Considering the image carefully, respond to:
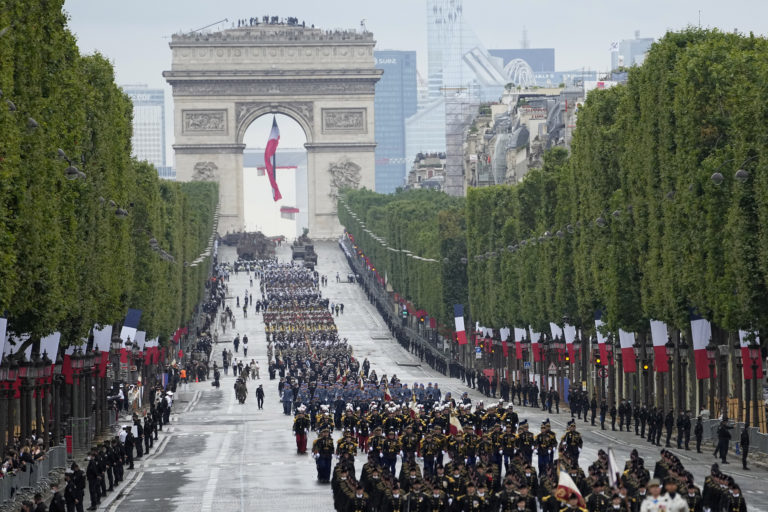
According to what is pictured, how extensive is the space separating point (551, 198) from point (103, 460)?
4648 centimetres

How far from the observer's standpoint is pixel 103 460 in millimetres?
43719

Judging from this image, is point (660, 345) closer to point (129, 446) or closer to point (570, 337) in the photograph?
point (570, 337)

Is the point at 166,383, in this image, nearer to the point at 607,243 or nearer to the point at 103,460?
the point at 607,243

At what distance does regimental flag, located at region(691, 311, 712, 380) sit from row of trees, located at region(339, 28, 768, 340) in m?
0.44

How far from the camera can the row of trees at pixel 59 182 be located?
4062 cm

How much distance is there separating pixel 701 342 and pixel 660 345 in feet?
15.6

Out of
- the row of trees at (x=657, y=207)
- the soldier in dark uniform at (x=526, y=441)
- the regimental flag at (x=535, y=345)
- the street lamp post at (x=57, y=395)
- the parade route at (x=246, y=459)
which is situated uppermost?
the row of trees at (x=657, y=207)

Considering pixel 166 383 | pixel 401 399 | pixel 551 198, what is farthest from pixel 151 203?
pixel 401 399

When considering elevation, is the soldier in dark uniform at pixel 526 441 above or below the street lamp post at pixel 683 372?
below

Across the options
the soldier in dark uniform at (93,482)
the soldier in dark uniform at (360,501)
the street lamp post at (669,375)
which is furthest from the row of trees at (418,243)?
the soldier in dark uniform at (360,501)

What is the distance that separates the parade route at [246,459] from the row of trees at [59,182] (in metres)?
4.85

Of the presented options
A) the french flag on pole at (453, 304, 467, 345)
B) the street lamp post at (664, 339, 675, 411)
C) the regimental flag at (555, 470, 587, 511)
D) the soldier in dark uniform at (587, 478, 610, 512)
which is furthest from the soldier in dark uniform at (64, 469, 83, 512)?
the french flag on pole at (453, 304, 467, 345)

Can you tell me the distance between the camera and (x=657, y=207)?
60.9 meters

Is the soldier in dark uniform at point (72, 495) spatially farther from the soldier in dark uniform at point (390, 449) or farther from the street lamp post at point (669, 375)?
the street lamp post at point (669, 375)
